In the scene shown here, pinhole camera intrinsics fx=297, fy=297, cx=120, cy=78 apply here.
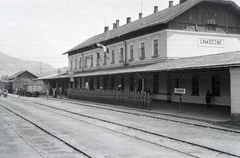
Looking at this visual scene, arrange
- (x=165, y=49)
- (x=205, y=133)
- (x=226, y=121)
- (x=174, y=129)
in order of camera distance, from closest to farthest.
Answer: (x=205, y=133)
(x=174, y=129)
(x=226, y=121)
(x=165, y=49)

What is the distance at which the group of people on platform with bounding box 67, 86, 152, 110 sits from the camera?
22259 millimetres

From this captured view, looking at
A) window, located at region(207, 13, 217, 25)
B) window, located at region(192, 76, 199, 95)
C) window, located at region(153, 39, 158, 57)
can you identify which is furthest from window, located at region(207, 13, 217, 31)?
window, located at region(192, 76, 199, 95)

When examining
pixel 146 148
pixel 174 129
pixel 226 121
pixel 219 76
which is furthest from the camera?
pixel 219 76

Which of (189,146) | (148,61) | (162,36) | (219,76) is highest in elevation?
(162,36)

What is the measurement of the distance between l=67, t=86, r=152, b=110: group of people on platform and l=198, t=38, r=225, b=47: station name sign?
6741mm

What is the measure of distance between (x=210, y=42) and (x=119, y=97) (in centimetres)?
1003

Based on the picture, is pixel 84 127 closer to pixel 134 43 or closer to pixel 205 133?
pixel 205 133

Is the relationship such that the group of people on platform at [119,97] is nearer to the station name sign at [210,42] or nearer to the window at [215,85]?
the window at [215,85]

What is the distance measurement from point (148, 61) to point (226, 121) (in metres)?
15.3

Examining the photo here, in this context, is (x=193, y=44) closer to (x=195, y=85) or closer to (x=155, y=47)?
(x=155, y=47)

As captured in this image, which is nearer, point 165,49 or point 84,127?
point 84,127

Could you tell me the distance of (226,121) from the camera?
14.3 meters

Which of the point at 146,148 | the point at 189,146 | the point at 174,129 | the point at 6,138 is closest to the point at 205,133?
the point at 174,129

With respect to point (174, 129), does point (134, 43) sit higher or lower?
Answer: higher
